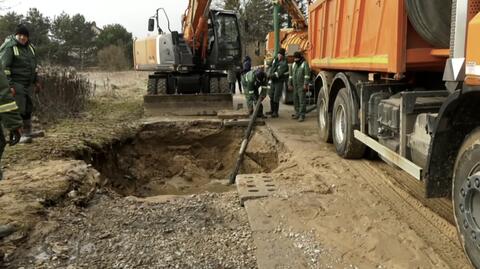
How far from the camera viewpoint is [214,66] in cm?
1354

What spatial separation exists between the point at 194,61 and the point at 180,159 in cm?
399

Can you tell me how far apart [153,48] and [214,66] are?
183cm

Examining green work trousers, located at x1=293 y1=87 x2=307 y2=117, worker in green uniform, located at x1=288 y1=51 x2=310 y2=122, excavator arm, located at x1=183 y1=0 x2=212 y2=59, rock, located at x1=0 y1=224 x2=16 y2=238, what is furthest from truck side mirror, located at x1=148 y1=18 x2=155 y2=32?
rock, located at x1=0 y1=224 x2=16 y2=238

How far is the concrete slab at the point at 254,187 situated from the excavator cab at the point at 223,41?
7.66 metres

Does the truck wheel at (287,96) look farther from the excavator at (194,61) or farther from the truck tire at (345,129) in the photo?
the truck tire at (345,129)

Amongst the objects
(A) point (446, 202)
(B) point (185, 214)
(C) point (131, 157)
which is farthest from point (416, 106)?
(C) point (131, 157)

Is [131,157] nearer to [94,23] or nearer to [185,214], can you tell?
[185,214]

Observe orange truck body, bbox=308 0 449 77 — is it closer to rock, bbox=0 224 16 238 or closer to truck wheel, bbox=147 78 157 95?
rock, bbox=0 224 16 238

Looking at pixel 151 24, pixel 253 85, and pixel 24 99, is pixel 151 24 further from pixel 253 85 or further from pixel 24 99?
pixel 24 99

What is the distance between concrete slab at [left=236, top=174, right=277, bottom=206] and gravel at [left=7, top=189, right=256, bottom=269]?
15 centimetres

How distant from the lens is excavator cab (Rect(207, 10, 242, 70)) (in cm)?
1337

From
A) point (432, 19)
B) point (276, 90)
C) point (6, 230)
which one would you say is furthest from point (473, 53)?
point (276, 90)

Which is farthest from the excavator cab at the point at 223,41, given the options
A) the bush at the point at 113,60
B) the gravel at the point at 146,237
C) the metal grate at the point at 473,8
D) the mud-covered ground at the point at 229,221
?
the bush at the point at 113,60

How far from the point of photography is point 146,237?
176 inches
